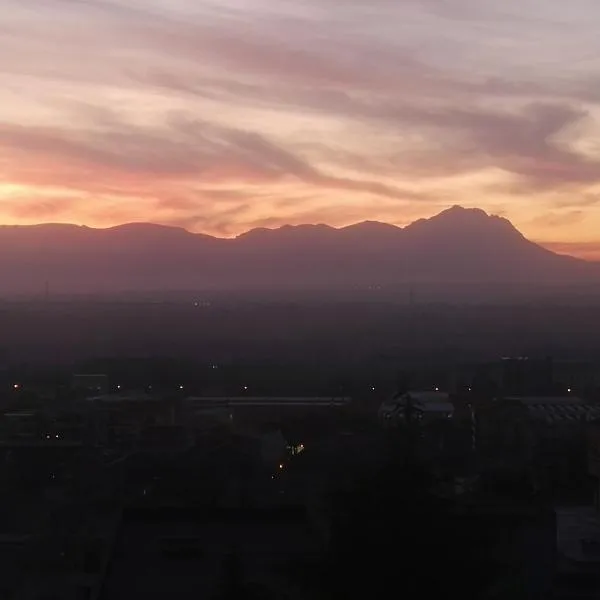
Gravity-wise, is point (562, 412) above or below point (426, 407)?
below

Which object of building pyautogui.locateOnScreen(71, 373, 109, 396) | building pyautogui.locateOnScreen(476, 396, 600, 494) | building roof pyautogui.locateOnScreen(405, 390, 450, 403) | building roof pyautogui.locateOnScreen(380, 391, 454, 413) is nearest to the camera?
building pyautogui.locateOnScreen(476, 396, 600, 494)

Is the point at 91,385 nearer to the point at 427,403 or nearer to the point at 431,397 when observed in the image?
the point at 431,397

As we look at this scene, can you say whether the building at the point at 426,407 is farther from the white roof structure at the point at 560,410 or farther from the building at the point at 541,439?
the white roof structure at the point at 560,410

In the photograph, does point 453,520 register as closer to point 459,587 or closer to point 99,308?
point 459,587

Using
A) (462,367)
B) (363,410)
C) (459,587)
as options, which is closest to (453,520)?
(459,587)

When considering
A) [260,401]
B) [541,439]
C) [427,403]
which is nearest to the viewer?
[541,439]

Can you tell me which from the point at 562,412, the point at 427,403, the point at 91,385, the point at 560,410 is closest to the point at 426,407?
the point at 427,403

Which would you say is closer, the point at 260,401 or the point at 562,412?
the point at 562,412

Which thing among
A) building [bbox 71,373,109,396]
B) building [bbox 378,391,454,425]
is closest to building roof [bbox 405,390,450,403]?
building [bbox 378,391,454,425]

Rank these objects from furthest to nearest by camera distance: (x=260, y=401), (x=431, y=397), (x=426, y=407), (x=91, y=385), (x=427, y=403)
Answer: (x=91, y=385) → (x=260, y=401) → (x=431, y=397) → (x=427, y=403) → (x=426, y=407)

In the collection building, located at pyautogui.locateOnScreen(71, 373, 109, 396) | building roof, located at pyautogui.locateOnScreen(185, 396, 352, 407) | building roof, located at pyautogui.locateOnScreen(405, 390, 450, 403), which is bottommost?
building roof, located at pyautogui.locateOnScreen(185, 396, 352, 407)

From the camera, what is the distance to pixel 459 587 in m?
5.31

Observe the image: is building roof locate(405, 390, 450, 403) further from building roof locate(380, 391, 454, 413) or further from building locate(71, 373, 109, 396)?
building locate(71, 373, 109, 396)

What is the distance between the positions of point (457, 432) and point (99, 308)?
91549 millimetres
